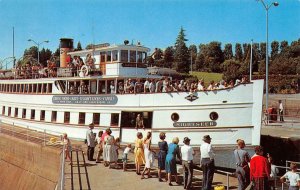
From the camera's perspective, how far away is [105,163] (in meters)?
13.8

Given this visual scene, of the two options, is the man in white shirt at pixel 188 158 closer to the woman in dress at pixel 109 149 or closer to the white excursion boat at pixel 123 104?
the woman in dress at pixel 109 149

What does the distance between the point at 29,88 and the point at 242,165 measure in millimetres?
21796

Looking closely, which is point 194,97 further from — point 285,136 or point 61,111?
point 61,111

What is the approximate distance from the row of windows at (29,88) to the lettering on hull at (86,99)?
1.58 m

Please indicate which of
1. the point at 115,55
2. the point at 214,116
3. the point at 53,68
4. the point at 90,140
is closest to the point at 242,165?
the point at 214,116

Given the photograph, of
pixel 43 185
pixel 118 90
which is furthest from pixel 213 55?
pixel 43 185

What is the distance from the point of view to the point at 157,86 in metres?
18.4

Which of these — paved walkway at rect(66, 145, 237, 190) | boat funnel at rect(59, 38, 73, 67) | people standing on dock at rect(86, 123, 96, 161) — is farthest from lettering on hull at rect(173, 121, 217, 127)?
boat funnel at rect(59, 38, 73, 67)

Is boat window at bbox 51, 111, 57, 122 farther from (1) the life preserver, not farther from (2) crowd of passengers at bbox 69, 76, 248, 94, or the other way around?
(1) the life preserver

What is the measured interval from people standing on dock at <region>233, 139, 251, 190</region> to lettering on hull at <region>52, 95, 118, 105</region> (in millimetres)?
11073

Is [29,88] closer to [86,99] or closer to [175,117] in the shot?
[86,99]

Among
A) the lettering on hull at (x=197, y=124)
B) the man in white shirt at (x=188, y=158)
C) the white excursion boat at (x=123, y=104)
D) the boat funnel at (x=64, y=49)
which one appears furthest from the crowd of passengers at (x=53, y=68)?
the man in white shirt at (x=188, y=158)

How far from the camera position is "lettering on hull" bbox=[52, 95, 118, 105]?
64.7 feet

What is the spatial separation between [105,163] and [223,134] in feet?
18.7
